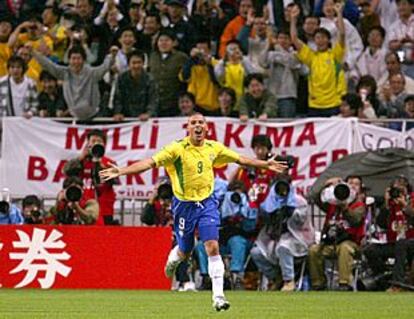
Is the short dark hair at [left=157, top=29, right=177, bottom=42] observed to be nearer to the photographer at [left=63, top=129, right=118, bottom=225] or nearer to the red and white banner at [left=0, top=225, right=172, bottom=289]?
the photographer at [left=63, top=129, right=118, bottom=225]

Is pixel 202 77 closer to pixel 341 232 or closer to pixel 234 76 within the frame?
pixel 234 76

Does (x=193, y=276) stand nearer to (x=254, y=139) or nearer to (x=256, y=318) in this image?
(x=254, y=139)

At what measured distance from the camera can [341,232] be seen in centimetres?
2258

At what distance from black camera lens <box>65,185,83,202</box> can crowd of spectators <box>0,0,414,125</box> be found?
2.97 m

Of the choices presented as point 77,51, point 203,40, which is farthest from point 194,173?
point 203,40

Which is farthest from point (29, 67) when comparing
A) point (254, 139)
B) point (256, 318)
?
point (256, 318)

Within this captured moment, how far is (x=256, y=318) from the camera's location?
14.8 meters

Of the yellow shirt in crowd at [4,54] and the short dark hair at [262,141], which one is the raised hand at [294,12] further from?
the yellow shirt in crowd at [4,54]

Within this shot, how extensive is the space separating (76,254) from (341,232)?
4.42 meters

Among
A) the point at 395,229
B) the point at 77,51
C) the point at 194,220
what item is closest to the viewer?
the point at 194,220

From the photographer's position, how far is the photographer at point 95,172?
2316cm

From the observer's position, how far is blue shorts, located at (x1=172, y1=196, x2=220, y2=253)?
1675cm

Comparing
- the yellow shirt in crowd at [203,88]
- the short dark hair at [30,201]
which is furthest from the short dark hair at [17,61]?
the yellow shirt in crowd at [203,88]

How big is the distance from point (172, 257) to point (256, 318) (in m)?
3.30
